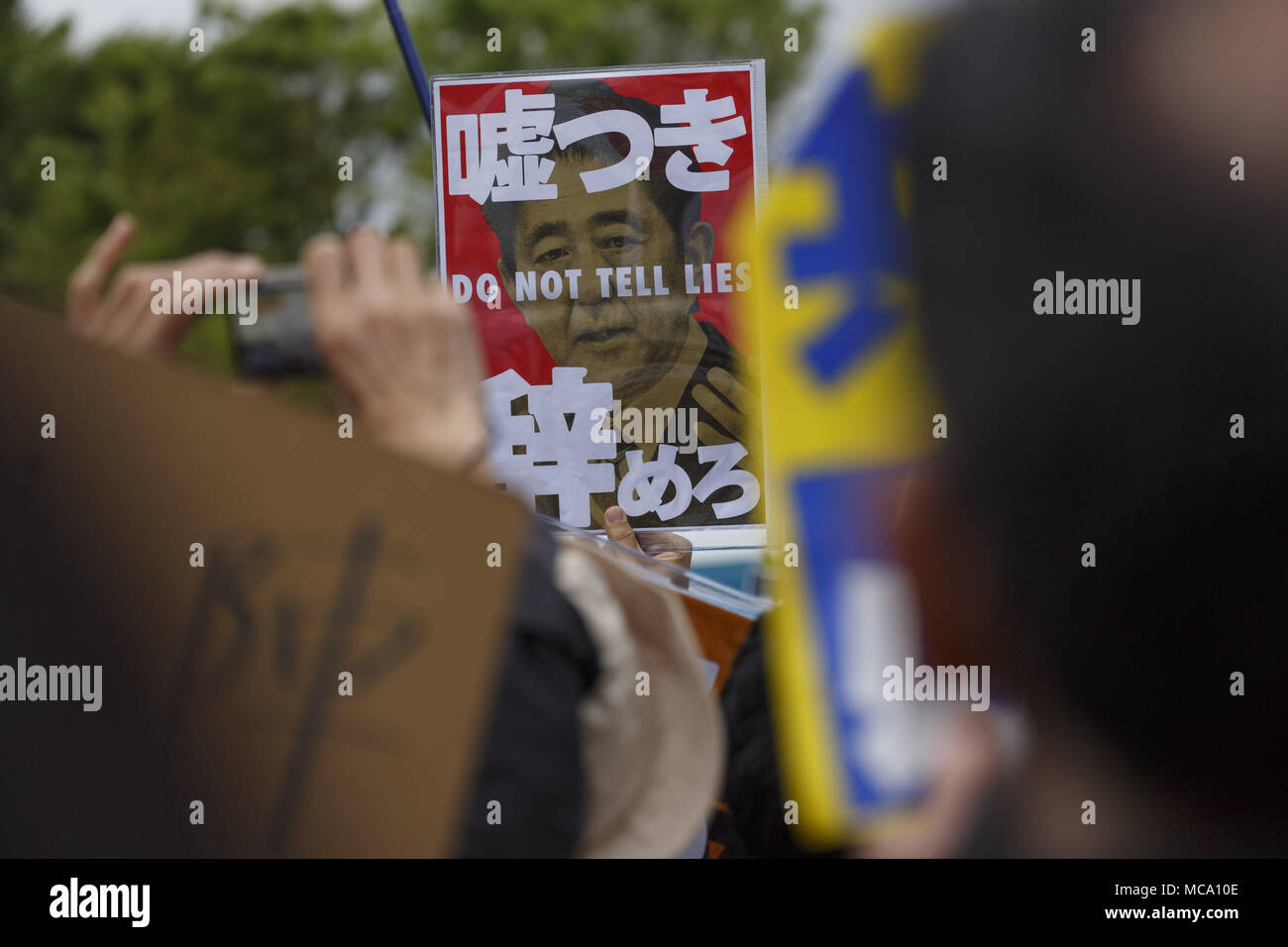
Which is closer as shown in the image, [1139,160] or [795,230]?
[1139,160]

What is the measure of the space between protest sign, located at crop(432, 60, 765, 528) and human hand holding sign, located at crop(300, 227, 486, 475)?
146 cm

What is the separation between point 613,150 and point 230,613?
1754 mm

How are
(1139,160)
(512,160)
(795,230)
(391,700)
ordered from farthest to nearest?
(512,160), (795,230), (1139,160), (391,700)

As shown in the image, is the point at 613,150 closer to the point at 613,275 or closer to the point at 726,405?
the point at 613,275

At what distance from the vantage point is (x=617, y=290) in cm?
280

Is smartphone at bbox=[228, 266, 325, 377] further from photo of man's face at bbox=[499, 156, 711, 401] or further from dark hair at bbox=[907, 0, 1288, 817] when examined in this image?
photo of man's face at bbox=[499, 156, 711, 401]

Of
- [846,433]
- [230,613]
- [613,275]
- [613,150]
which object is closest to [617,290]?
[613,275]

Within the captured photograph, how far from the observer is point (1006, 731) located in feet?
4.61

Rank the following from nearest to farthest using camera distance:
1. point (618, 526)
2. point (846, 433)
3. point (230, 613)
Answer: point (230, 613), point (846, 433), point (618, 526)

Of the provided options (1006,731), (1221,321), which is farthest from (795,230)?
(1006,731)

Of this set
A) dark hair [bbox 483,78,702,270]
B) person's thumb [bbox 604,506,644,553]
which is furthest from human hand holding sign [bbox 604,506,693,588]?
dark hair [bbox 483,78,702,270]

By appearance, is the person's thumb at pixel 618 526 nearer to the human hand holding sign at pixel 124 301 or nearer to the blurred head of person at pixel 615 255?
the blurred head of person at pixel 615 255

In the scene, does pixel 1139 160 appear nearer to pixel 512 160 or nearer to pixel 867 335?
pixel 867 335

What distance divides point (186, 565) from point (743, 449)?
5.50 feet
